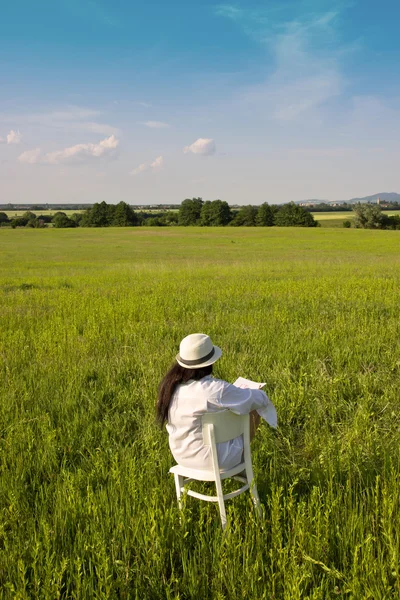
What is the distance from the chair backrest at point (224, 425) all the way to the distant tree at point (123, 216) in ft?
366

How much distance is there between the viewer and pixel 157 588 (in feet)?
8.48

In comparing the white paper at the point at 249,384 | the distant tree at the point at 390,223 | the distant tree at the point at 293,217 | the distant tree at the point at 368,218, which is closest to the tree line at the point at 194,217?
the distant tree at the point at 293,217

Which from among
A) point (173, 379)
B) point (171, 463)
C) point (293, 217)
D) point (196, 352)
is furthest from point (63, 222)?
point (196, 352)

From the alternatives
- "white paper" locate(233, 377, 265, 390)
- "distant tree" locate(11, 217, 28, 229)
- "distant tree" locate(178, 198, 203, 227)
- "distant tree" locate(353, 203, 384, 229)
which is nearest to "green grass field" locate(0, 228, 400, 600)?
"white paper" locate(233, 377, 265, 390)

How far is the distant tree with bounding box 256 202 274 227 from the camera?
10738 centimetres

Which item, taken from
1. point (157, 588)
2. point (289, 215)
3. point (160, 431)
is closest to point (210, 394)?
point (157, 588)

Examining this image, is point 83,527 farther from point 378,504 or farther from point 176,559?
point 378,504

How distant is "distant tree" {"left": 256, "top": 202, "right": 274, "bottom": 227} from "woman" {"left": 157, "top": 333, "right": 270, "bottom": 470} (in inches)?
4199

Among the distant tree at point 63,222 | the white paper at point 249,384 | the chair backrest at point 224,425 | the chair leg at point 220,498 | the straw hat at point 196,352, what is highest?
the distant tree at point 63,222

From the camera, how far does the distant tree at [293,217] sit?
331 feet

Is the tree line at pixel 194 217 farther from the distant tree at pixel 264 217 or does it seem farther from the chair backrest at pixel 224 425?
the chair backrest at pixel 224 425

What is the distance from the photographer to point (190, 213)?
11938 centimetres

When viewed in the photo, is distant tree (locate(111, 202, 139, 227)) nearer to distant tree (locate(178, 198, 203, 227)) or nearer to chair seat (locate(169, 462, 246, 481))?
distant tree (locate(178, 198, 203, 227))

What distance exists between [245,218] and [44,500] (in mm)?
109696
